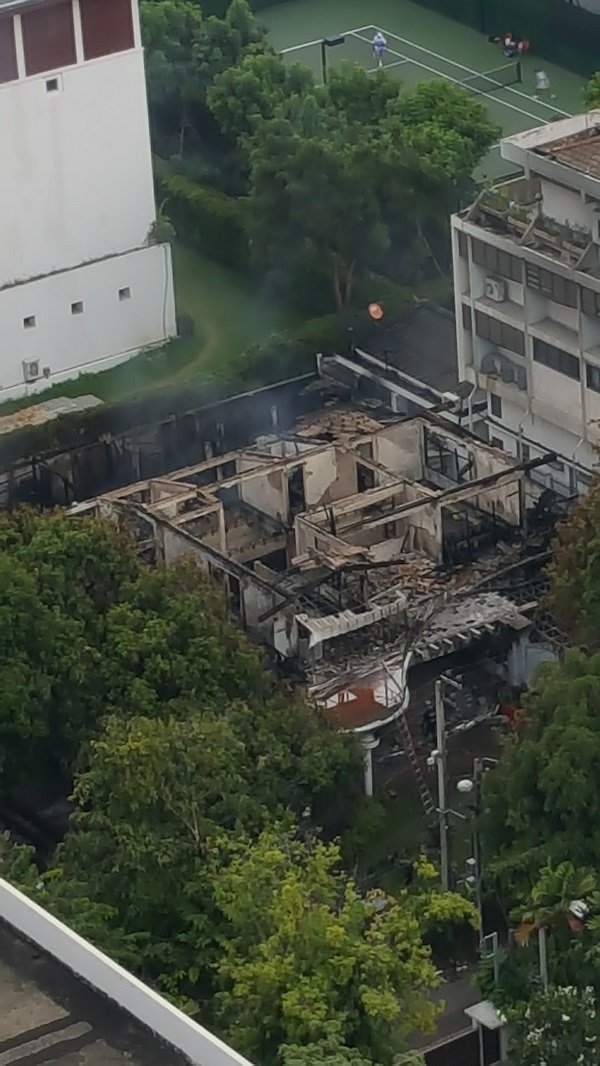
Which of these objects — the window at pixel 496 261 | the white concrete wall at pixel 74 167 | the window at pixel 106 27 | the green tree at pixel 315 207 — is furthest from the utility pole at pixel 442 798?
the window at pixel 106 27

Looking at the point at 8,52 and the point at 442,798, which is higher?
the point at 8,52

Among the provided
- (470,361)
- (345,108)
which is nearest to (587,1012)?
(470,361)

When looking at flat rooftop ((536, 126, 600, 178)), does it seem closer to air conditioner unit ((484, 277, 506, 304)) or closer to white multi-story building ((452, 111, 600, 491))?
white multi-story building ((452, 111, 600, 491))

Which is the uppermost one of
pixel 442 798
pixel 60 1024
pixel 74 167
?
pixel 60 1024

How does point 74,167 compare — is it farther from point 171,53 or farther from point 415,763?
point 415,763

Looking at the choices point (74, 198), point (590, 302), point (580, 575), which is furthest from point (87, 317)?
point (580, 575)

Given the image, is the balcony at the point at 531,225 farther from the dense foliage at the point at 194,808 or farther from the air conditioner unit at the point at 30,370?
the air conditioner unit at the point at 30,370

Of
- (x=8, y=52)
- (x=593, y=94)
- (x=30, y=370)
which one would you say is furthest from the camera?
(x=593, y=94)

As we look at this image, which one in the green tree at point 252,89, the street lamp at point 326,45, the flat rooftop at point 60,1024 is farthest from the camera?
the street lamp at point 326,45
